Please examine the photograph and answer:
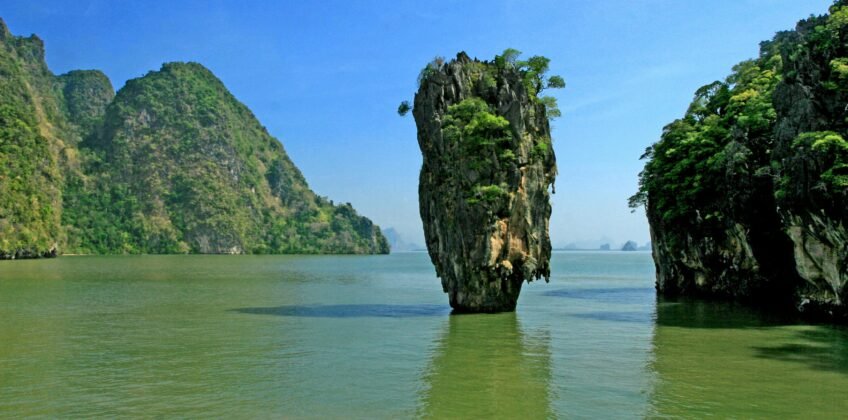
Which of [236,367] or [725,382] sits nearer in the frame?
[725,382]

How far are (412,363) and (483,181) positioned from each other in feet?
48.7

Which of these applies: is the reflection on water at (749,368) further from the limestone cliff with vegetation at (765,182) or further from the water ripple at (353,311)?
the water ripple at (353,311)

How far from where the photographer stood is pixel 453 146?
34.6 m

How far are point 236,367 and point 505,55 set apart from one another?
2486 centimetres

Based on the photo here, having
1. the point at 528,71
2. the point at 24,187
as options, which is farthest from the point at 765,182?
the point at 24,187

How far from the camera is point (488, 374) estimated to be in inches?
785

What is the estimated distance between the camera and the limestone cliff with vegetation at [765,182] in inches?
1155

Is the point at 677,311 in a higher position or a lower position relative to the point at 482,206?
lower

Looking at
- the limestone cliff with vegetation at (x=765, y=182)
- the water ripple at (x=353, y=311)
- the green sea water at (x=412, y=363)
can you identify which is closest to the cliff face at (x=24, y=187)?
the green sea water at (x=412, y=363)

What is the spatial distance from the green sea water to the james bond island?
2.62 m

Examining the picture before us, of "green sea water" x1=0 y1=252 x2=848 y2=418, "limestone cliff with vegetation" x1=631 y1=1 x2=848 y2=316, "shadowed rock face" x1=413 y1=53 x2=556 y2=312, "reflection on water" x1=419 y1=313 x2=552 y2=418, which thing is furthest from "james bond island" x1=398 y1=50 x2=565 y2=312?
"limestone cliff with vegetation" x1=631 y1=1 x2=848 y2=316

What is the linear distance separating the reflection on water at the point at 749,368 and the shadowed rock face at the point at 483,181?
9.16 m

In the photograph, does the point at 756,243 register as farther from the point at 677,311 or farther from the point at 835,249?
the point at 835,249

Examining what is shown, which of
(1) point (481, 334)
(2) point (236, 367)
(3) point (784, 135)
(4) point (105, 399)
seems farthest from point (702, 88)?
(4) point (105, 399)
